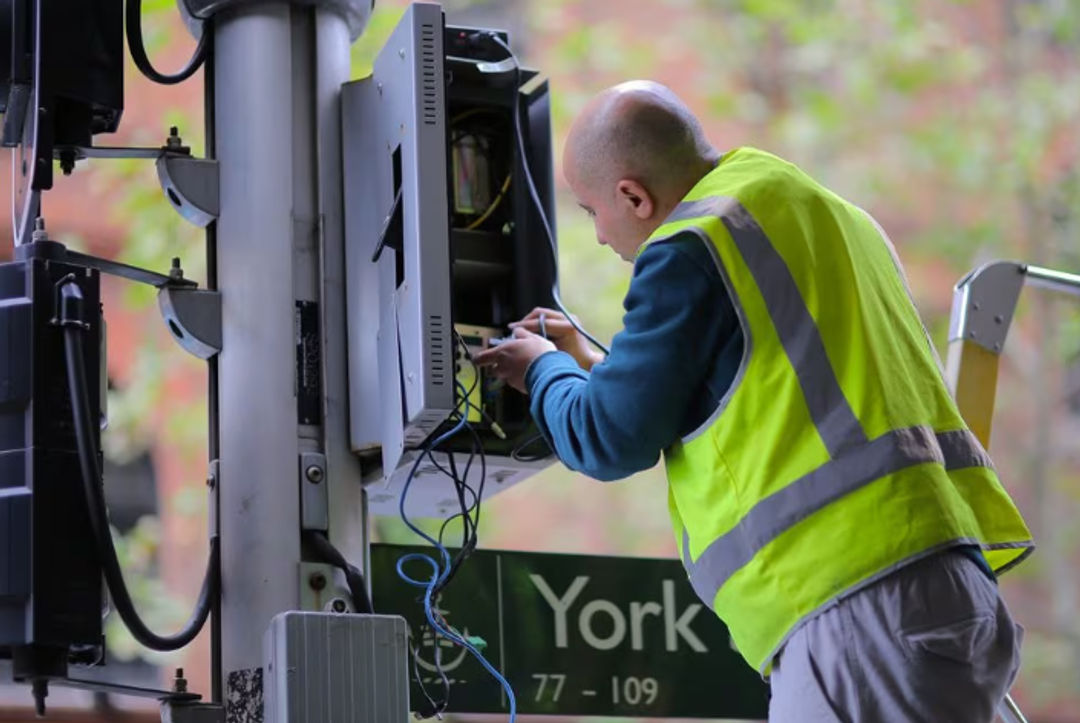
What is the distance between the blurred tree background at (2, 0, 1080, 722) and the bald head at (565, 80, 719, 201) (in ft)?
13.4

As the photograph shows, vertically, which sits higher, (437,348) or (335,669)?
(437,348)

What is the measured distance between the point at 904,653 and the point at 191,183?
1.57 m

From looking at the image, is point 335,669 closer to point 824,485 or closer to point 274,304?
point 274,304

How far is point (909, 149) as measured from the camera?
26.6ft

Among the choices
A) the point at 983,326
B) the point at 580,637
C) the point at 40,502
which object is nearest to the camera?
the point at 40,502

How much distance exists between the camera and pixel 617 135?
2984mm

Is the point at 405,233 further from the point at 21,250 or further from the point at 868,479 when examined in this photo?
the point at 868,479

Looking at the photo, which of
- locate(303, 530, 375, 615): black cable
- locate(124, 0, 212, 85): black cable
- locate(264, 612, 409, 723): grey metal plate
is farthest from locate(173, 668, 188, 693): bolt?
locate(124, 0, 212, 85): black cable

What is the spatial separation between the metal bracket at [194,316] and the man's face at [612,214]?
2.32ft

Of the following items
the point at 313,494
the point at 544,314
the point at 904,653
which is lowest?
the point at 904,653

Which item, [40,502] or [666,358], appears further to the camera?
[40,502]

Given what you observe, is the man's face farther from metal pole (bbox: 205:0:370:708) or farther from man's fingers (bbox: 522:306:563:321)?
metal pole (bbox: 205:0:370:708)

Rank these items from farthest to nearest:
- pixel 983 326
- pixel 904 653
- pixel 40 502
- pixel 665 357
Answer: pixel 983 326, pixel 40 502, pixel 665 357, pixel 904 653

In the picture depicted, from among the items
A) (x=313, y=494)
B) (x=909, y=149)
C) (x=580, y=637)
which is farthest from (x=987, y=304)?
(x=909, y=149)
